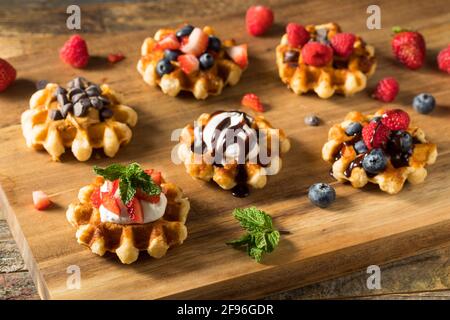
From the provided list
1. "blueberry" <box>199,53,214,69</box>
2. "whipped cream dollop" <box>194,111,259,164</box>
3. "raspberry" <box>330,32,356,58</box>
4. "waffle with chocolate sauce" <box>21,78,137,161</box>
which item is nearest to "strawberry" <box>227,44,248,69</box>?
"blueberry" <box>199,53,214,69</box>

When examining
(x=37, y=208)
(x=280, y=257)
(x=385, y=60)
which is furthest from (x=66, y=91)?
(x=385, y=60)

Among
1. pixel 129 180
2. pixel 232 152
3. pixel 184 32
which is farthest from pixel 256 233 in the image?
pixel 184 32

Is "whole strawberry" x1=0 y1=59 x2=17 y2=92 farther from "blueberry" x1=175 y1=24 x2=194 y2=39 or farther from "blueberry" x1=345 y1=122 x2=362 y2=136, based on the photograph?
"blueberry" x1=345 y1=122 x2=362 y2=136

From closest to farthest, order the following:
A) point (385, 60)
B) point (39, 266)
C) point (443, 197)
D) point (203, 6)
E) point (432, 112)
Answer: point (39, 266) < point (443, 197) < point (432, 112) < point (385, 60) < point (203, 6)

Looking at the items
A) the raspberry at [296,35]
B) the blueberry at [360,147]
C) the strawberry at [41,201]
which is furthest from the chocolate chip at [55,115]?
the blueberry at [360,147]

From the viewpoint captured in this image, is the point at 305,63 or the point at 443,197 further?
the point at 305,63

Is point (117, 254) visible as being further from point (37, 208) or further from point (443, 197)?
point (443, 197)
